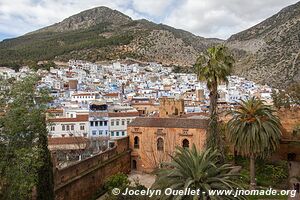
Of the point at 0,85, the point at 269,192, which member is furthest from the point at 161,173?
the point at 269,192

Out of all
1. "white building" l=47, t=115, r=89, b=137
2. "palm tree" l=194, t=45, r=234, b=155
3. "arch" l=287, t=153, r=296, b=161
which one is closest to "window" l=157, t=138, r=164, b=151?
"arch" l=287, t=153, r=296, b=161

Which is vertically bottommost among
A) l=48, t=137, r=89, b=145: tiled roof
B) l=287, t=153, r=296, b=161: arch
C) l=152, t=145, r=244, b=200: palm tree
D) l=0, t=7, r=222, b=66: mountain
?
l=48, t=137, r=89, b=145: tiled roof

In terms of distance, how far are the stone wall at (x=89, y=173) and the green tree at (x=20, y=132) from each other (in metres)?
5.82

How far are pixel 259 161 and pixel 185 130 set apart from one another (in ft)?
18.6

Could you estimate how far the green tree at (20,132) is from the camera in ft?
38.1

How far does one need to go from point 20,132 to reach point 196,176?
19.6ft

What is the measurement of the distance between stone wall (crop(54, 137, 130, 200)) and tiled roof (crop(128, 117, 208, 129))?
185 centimetres

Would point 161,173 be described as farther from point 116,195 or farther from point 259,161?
point 259,161

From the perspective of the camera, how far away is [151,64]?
150 m

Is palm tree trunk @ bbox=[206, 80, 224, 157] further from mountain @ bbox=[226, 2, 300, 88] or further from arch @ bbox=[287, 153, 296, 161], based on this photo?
mountain @ bbox=[226, 2, 300, 88]

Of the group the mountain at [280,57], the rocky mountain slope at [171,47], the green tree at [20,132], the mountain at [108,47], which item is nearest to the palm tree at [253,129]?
the green tree at [20,132]

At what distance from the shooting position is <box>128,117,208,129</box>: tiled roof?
2671 centimetres

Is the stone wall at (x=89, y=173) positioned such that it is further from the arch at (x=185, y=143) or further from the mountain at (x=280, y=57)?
the mountain at (x=280, y=57)

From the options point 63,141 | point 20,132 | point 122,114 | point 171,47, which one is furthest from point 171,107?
point 171,47
